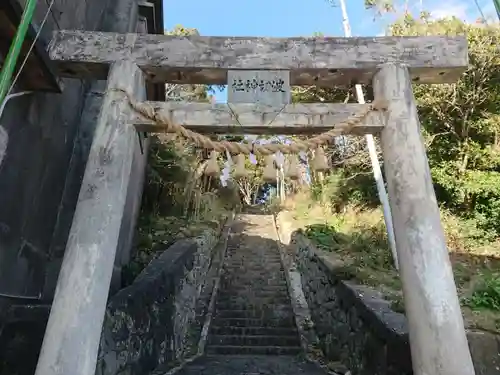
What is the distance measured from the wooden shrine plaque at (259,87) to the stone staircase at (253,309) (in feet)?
15.4

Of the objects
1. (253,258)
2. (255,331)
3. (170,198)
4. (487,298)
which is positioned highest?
(170,198)

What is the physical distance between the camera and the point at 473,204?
38.7ft

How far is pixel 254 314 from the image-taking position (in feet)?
27.0

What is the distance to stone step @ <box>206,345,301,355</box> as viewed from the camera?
276 inches

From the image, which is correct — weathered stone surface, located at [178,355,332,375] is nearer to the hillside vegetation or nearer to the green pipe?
the hillside vegetation

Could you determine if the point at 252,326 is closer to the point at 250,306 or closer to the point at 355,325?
the point at 250,306

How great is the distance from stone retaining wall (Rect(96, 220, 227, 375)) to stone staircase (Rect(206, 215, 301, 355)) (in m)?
0.43

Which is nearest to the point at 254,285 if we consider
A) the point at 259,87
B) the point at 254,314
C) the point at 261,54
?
the point at 254,314

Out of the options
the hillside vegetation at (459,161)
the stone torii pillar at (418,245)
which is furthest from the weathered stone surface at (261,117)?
the hillside vegetation at (459,161)

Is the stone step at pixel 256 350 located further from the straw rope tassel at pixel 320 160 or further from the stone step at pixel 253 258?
the stone step at pixel 253 258

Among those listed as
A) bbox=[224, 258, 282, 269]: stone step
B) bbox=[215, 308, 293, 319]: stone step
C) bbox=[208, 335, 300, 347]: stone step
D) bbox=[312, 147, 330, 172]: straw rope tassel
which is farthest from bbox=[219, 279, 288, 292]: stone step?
bbox=[312, 147, 330, 172]: straw rope tassel

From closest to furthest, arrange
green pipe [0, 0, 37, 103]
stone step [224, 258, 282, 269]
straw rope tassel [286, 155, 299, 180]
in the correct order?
green pipe [0, 0, 37, 103]
straw rope tassel [286, 155, 299, 180]
stone step [224, 258, 282, 269]

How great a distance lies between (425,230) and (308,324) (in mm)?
5087

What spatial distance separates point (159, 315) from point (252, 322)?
243cm
